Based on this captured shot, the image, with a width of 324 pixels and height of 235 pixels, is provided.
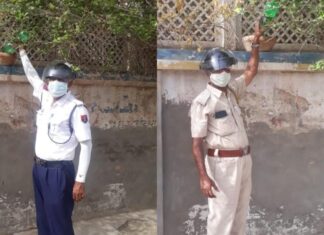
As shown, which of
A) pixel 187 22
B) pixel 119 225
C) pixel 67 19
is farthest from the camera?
pixel 119 225

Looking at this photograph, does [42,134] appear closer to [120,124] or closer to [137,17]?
[137,17]

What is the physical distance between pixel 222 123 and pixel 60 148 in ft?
4.07

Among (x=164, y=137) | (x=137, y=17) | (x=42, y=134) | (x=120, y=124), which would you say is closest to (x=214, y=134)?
(x=164, y=137)

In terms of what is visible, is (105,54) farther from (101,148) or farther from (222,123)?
(222,123)

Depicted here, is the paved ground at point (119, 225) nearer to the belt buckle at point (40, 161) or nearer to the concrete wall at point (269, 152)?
the concrete wall at point (269, 152)

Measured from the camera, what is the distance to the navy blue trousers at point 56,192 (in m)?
4.38

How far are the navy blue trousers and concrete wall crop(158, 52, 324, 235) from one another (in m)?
1.02

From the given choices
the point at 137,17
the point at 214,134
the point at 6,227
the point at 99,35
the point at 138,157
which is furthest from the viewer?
the point at 138,157

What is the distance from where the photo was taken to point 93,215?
259 inches

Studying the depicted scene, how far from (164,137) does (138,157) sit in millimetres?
1805

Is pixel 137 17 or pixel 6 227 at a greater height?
pixel 137 17

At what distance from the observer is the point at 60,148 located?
437cm

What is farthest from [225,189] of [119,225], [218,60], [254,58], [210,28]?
[119,225]

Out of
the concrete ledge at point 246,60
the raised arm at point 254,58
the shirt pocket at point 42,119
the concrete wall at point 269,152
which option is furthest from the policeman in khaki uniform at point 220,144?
the shirt pocket at point 42,119
